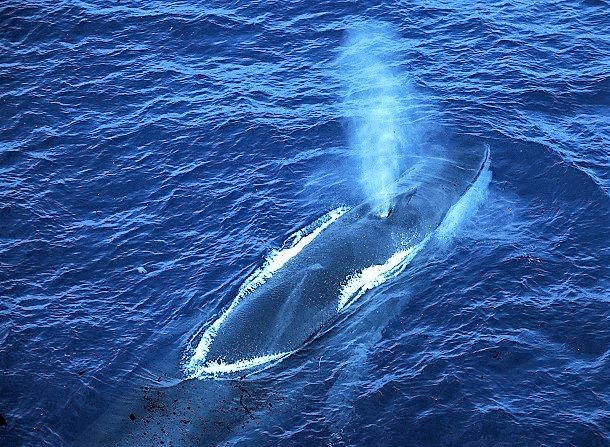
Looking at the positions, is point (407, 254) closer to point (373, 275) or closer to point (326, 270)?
point (373, 275)

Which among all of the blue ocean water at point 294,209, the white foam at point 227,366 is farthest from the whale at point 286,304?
the blue ocean water at point 294,209

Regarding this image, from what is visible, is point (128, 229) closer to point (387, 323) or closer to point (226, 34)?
point (387, 323)

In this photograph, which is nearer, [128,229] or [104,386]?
[104,386]

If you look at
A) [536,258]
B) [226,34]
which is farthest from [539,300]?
[226,34]

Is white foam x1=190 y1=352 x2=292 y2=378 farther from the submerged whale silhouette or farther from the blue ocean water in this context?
the blue ocean water

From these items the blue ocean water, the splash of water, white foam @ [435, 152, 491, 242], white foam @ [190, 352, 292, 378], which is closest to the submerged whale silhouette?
white foam @ [190, 352, 292, 378]

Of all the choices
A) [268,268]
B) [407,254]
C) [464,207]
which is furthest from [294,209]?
[464,207]

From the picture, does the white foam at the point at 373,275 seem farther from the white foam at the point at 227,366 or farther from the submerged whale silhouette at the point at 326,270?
the white foam at the point at 227,366
